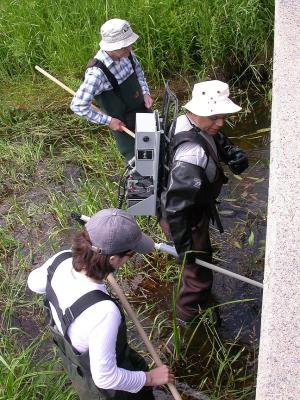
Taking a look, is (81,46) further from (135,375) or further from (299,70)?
(135,375)

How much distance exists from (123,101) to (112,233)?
7.67 feet

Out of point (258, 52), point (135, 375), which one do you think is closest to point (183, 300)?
point (135, 375)

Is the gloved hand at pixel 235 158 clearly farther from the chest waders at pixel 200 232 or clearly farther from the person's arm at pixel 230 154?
the chest waders at pixel 200 232

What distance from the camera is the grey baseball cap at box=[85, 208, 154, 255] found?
212cm

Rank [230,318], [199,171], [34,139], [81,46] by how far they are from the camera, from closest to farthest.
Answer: [199,171]
[230,318]
[34,139]
[81,46]

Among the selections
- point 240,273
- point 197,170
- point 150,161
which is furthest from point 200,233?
point 240,273

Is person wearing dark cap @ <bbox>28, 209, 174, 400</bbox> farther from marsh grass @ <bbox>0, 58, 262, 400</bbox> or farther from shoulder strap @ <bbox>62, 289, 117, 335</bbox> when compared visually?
marsh grass @ <bbox>0, 58, 262, 400</bbox>

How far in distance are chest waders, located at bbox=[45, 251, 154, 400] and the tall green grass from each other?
4.27 metres

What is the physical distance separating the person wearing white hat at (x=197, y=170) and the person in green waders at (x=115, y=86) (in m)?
1.17

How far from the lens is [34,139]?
18.9 ft

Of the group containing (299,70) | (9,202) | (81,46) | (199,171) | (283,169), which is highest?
(299,70)

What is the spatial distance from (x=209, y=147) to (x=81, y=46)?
4.05m

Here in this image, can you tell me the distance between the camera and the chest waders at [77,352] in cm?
208

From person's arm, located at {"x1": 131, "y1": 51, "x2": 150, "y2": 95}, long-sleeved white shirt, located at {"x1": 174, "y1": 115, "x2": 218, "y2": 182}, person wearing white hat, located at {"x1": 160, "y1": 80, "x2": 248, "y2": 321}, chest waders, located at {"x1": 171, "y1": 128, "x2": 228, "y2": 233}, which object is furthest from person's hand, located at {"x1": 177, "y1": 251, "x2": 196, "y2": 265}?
person's arm, located at {"x1": 131, "y1": 51, "x2": 150, "y2": 95}
